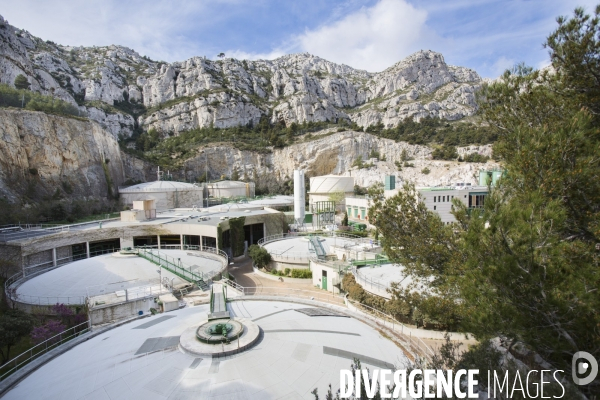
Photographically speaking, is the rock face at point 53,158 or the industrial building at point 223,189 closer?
the rock face at point 53,158

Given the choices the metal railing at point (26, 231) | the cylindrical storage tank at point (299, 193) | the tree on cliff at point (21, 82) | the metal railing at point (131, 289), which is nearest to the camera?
the metal railing at point (131, 289)

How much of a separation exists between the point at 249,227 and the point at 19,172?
28.5 meters

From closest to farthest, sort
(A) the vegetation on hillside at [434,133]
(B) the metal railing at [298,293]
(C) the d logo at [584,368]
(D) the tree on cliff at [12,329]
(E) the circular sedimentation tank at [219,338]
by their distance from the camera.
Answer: (C) the d logo at [584,368], (E) the circular sedimentation tank at [219,338], (D) the tree on cliff at [12,329], (B) the metal railing at [298,293], (A) the vegetation on hillside at [434,133]

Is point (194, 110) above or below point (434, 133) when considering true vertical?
above

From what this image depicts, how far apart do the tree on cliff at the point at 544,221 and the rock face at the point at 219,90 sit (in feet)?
284

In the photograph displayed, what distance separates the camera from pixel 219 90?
9406 centimetres

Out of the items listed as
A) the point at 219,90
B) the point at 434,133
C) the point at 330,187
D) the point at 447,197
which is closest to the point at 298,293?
the point at 447,197

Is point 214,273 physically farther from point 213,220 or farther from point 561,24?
point 561,24

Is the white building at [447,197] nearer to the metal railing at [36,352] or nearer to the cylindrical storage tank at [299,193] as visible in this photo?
the cylindrical storage tank at [299,193]

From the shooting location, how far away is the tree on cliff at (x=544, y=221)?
608cm

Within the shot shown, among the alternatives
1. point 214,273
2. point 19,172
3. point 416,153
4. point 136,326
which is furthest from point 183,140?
point 136,326

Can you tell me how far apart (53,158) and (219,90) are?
199ft

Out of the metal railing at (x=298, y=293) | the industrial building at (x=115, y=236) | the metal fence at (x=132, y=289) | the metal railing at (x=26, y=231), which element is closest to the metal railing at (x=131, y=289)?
the metal fence at (x=132, y=289)

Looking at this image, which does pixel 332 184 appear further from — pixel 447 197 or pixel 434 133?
pixel 434 133
